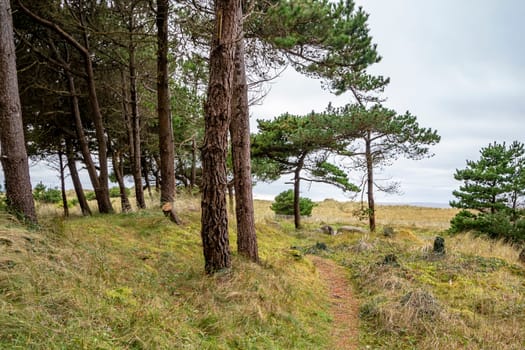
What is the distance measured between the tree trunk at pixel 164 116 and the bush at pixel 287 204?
12.6m

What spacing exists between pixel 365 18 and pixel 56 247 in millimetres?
7978

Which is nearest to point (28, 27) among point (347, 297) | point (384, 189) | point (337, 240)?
point (347, 297)

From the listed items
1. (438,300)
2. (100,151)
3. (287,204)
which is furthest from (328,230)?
(100,151)

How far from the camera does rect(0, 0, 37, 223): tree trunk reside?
12.5ft

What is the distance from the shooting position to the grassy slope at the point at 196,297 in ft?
6.86

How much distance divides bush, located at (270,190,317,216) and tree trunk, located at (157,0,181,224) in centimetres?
1261

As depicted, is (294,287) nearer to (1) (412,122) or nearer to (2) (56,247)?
(2) (56,247)

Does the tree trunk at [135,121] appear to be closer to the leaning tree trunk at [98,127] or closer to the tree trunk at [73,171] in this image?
the leaning tree trunk at [98,127]

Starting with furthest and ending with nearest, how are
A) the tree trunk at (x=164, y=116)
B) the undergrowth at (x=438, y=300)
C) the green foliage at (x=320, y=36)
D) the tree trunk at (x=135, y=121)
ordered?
the tree trunk at (x=135, y=121)
the tree trunk at (x=164, y=116)
the green foliage at (x=320, y=36)
the undergrowth at (x=438, y=300)

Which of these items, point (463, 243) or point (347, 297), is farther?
point (463, 243)

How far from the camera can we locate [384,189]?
1319 cm

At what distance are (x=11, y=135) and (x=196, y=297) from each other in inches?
125

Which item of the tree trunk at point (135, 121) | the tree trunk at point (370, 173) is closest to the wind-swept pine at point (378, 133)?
the tree trunk at point (370, 173)

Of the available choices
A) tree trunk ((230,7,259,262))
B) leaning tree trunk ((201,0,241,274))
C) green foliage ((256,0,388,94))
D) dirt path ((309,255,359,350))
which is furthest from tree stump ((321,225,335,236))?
leaning tree trunk ((201,0,241,274))
